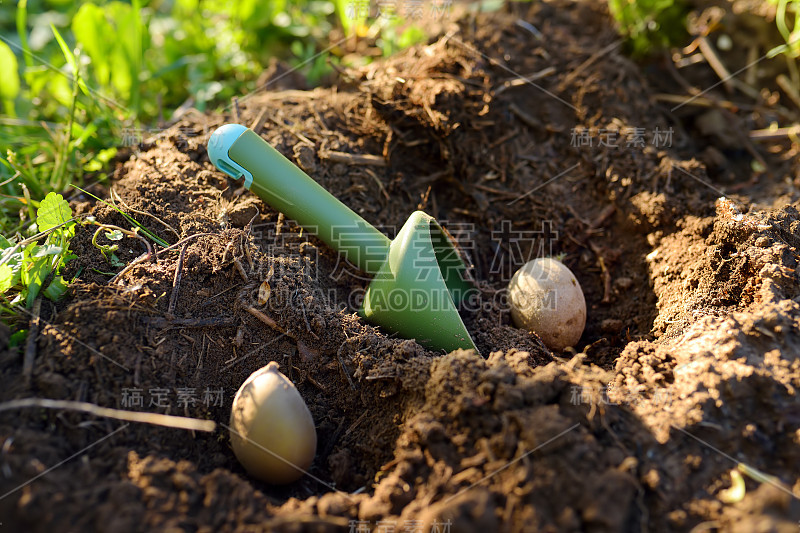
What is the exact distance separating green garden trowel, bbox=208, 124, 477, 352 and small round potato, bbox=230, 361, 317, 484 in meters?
0.49

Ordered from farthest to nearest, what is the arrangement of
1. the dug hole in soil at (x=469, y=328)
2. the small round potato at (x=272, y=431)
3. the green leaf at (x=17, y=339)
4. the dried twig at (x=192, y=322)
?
the dried twig at (x=192, y=322) < the green leaf at (x=17, y=339) < the small round potato at (x=272, y=431) < the dug hole in soil at (x=469, y=328)

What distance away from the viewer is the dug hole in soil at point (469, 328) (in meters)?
1.36

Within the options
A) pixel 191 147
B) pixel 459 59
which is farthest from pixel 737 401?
pixel 191 147

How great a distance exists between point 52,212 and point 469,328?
151cm

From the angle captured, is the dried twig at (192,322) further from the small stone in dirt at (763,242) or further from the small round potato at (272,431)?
the small stone in dirt at (763,242)

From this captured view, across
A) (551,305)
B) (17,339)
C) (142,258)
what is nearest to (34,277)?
(17,339)

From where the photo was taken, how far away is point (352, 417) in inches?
69.1

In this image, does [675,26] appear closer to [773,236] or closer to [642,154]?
[642,154]

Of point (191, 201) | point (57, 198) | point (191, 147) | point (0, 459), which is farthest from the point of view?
point (191, 147)

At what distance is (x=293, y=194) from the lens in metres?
1.96

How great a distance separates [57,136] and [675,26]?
311 cm

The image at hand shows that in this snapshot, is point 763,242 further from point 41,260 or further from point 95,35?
Result: point 95,35

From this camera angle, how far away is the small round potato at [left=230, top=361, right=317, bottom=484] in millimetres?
1507

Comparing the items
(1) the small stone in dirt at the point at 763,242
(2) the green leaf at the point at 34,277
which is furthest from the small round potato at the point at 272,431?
(1) the small stone in dirt at the point at 763,242
